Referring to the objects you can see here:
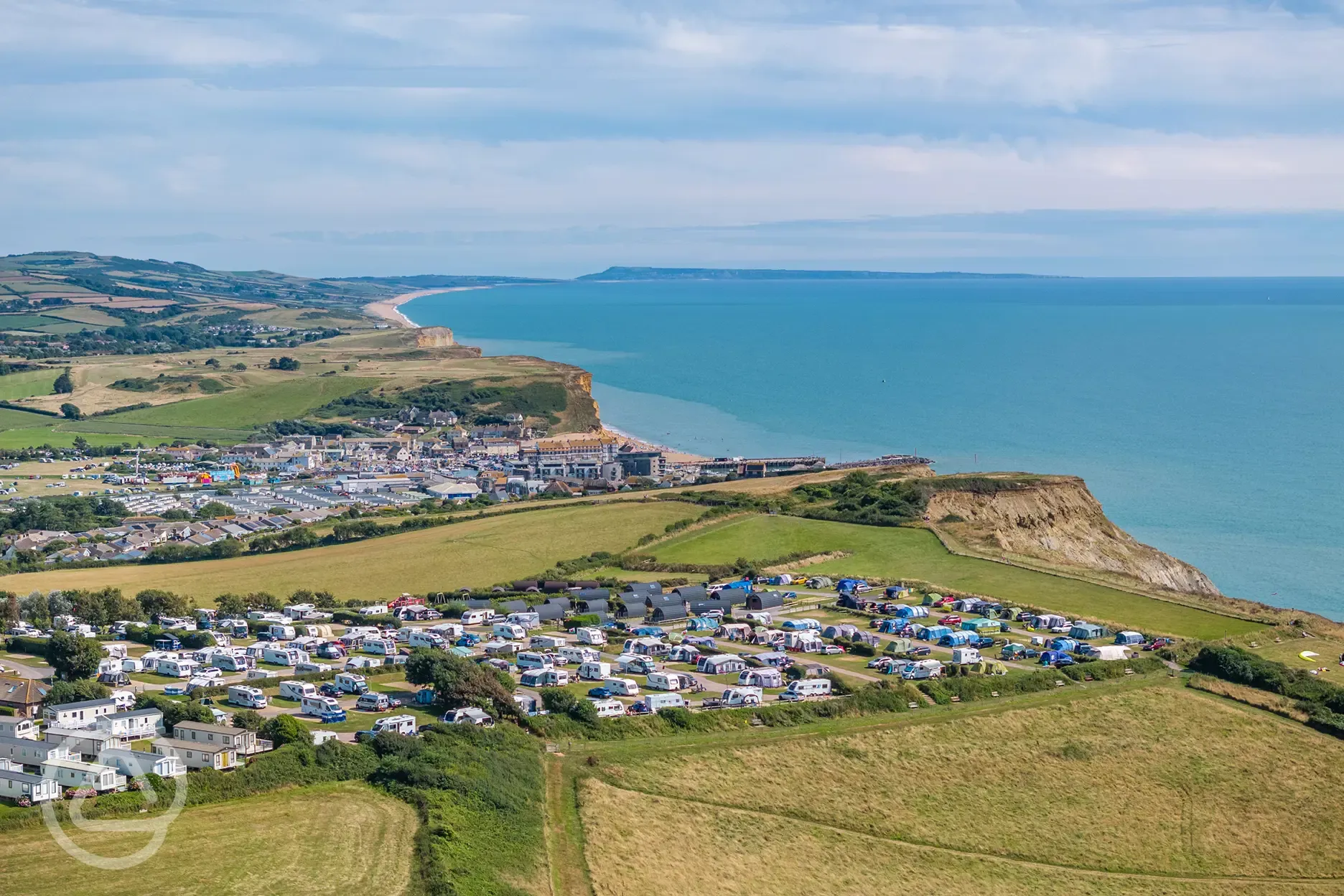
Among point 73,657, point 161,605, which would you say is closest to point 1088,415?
point 161,605

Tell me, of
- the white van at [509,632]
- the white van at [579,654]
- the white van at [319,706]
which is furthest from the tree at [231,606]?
the white van at [319,706]

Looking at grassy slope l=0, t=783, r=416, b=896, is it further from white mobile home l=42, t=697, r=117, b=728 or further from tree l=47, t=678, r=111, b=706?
tree l=47, t=678, r=111, b=706

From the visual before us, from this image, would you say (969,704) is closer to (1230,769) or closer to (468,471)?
(1230,769)

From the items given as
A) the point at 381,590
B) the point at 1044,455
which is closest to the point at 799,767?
the point at 381,590

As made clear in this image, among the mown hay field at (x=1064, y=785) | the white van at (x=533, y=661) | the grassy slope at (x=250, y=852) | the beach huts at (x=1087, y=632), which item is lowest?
the mown hay field at (x=1064, y=785)

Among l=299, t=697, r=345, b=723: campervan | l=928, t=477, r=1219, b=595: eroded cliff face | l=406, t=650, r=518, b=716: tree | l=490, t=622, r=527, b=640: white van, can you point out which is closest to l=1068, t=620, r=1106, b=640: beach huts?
l=928, t=477, r=1219, b=595: eroded cliff face

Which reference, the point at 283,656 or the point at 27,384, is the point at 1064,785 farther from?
the point at 27,384

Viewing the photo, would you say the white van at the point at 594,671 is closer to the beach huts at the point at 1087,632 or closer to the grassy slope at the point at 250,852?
the grassy slope at the point at 250,852
